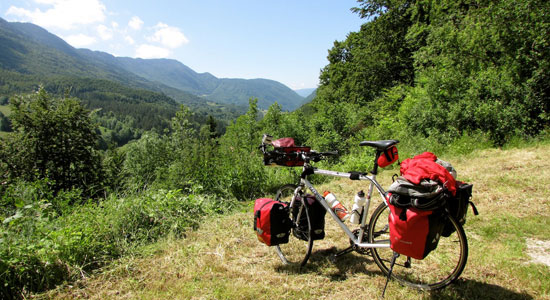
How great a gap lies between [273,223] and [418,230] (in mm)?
1506

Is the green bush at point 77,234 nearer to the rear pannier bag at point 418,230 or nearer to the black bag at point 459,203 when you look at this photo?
the rear pannier bag at point 418,230

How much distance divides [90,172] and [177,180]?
9751 millimetres

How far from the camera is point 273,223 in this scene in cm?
316

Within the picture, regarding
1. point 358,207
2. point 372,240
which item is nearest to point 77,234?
point 358,207

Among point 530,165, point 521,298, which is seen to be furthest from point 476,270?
point 530,165

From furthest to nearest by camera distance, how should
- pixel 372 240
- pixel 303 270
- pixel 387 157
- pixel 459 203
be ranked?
pixel 303 270 < pixel 372 240 < pixel 387 157 < pixel 459 203

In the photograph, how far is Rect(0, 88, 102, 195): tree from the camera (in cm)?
1212

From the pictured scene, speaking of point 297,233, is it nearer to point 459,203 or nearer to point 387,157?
point 387,157

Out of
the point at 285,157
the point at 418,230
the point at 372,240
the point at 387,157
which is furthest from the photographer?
the point at 285,157

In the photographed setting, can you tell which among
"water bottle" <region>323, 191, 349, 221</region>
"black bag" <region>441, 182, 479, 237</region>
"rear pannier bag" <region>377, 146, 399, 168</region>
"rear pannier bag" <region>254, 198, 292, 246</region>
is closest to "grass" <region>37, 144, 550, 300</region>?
"rear pannier bag" <region>254, 198, 292, 246</region>

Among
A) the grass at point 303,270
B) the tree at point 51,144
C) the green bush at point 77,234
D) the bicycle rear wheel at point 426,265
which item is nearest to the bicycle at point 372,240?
the bicycle rear wheel at point 426,265

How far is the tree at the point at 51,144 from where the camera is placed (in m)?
12.1

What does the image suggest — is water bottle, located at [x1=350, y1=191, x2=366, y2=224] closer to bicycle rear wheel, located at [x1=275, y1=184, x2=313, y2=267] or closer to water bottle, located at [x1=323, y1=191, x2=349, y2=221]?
water bottle, located at [x1=323, y1=191, x2=349, y2=221]

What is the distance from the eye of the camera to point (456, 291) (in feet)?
8.50
